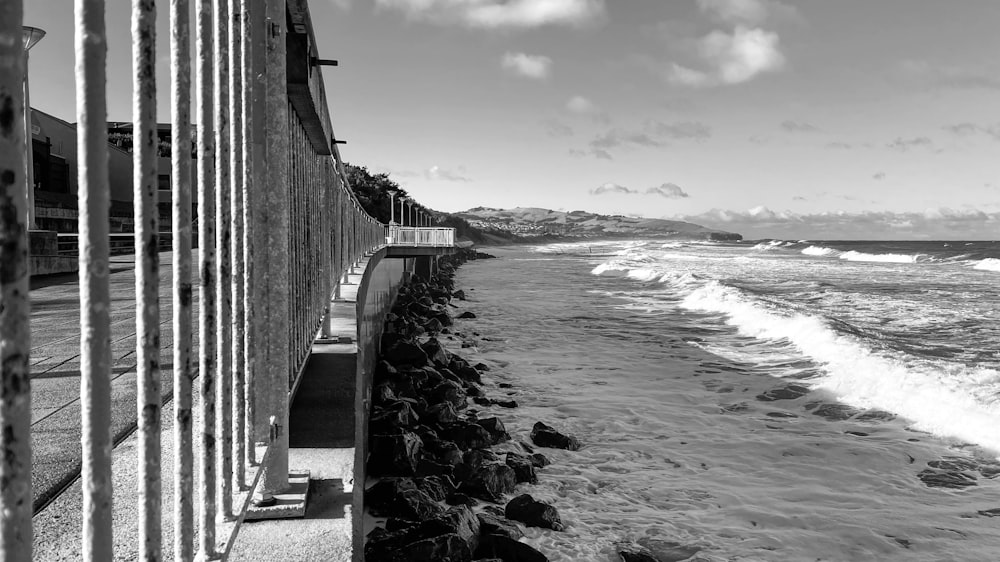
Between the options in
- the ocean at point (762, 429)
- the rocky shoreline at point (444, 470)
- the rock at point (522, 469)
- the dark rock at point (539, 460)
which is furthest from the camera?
the dark rock at point (539, 460)

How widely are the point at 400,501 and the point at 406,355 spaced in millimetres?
6121

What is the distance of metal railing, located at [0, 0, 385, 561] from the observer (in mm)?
828

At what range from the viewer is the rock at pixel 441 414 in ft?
29.3

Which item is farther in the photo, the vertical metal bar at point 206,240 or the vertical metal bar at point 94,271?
the vertical metal bar at point 206,240

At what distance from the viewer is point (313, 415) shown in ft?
14.0

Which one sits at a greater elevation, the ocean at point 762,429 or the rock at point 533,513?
the rock at point 533,513

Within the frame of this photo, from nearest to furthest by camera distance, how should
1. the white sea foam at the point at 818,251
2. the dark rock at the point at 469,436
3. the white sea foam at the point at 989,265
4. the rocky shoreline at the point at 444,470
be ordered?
the rocky shoreline at the point at 444,470 < the dark rock at the point at 469,436 < the white sea foam at the point at 989,265 < the white sea foam at the point at 818,251

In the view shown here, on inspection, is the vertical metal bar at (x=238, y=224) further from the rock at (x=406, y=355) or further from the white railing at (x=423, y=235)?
the white railing at (x=423, y=235)

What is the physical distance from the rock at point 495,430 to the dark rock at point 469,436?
0.13 metres

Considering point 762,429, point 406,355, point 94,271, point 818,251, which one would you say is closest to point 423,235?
point 406,355

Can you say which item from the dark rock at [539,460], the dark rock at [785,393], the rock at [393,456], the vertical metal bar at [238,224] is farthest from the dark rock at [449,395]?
the vertical metal bar at [238,224]

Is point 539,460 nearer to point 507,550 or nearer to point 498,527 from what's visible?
point 498,527

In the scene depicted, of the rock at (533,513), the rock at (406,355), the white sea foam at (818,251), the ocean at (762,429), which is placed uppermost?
the white sea foam at (818,251)

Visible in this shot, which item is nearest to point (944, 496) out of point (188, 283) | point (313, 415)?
point (313, 415)
